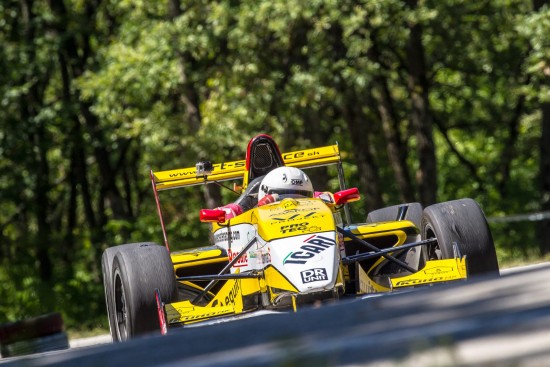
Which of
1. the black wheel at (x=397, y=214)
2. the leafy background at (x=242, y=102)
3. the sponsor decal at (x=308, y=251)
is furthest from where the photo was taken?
the leafy background at (x=242, y=102)

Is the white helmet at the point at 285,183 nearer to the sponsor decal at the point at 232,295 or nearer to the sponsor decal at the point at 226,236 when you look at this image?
the sponsor decal at the point at 226,236

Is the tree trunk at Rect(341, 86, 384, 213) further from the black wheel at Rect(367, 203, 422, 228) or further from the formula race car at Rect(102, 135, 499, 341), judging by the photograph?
the formula race car at Rect(102, 135, 499, 341)

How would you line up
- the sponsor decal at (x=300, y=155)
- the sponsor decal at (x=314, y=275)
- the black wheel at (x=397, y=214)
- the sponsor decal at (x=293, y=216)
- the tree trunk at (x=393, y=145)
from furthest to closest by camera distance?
the tree trunk at (x=393, y=145)
the sponsor decal at (x=300, y=155)
the black wheel at (x=397, y=214)
the sponsor decal at (x=293, y=216)
the sponsor decal at (x=314, y=275)

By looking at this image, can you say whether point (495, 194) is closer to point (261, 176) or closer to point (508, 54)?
point (508, 54)

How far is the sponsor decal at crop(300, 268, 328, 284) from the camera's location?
340 inches

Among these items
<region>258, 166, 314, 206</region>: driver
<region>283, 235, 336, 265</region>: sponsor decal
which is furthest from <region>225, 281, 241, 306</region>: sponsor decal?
<region>283, 235, 336, 265</region>: sponsor decal

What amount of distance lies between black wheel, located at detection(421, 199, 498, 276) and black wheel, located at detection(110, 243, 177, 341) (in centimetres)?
219

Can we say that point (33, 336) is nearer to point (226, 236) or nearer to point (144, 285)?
point (226, 236)

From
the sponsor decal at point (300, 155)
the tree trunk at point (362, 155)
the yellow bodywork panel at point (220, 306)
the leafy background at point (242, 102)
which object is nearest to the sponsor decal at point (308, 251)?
the yellow bodywork panel at point (220, 306)

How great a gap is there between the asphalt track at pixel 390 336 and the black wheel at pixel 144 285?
4.47 metres

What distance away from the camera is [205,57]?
2530 centimetres

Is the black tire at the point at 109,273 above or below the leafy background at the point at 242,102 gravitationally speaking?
below

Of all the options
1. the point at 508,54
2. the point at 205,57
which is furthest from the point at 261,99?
the point at 508,54

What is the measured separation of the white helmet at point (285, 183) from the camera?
1007 cm
